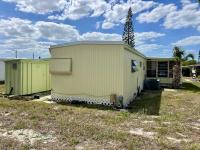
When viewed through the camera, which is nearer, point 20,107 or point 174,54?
point 20,107

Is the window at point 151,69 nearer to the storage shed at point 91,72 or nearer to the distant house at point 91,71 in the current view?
the distant house at point 91,71

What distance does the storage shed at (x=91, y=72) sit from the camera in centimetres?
1029

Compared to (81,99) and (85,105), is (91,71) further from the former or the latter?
(85,105)

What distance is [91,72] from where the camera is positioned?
10773 mm

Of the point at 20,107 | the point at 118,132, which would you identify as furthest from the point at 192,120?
the point at 20,107

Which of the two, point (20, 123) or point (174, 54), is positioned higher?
point (174, 54)

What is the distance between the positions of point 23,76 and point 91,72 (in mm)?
4408

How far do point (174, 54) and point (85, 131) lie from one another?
33.7 metres

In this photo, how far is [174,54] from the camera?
37875 millimetres

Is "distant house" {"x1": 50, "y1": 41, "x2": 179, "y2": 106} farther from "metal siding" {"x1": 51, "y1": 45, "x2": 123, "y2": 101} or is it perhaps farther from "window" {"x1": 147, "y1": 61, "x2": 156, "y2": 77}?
"window" {"x1": 147, "y1": 61, "x2": 156, "y2": 77}

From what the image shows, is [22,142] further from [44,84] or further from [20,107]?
[44,84]

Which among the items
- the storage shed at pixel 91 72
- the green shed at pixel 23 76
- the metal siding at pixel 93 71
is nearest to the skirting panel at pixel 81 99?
the storage shed at pixel 91 72

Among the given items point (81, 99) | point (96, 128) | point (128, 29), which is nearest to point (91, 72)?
point (81, 99)

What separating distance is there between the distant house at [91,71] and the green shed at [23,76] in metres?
2.33
